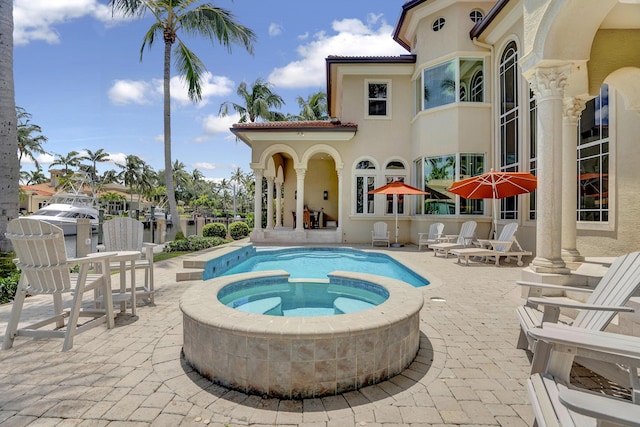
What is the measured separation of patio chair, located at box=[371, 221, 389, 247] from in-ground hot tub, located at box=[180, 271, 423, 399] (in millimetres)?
10496

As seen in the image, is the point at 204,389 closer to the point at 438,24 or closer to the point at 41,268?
the point at 41,268

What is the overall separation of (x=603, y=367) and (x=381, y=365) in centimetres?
176

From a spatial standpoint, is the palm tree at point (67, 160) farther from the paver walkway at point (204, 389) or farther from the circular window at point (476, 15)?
the paver walkway at point (204, 389)

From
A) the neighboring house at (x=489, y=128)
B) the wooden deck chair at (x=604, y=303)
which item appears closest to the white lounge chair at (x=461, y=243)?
the neighboring house at (x=489, y=128)

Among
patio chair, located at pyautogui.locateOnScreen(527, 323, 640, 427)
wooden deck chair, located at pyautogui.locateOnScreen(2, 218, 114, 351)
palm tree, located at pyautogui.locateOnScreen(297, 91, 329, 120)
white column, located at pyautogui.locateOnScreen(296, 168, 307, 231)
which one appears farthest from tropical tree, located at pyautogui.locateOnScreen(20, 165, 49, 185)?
patio chair, located at pyautogui.locateOnScreen(527, 323, 640, 427)

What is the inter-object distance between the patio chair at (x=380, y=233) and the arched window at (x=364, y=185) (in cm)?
108

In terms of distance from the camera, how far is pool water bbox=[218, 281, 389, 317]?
192 inches

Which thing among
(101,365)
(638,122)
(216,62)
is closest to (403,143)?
(638,122)

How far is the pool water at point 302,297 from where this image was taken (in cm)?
487

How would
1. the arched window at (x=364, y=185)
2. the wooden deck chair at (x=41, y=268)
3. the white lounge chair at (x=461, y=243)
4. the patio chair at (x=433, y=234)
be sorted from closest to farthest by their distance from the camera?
the wooden deck chair at (x=41, y=268) < the white lounge chair at (x=461, y=243) < the patio chair at (x=433, y=234) < the arched window at (x=364, y=185)

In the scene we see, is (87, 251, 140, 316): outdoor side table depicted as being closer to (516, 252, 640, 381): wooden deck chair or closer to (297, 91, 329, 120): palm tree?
(516, 252, 640, 381): wooden deck chair

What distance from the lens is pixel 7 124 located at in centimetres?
665

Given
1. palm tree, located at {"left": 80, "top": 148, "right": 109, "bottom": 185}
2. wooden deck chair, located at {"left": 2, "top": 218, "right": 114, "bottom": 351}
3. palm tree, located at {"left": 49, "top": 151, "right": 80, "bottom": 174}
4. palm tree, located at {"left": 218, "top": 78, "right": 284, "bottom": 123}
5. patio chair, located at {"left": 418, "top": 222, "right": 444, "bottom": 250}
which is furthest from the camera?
palm tree, located at {"left": 80, "top": 148, "right": 109, "bottom": 185}

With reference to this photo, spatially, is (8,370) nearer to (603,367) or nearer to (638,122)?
(603,367)
